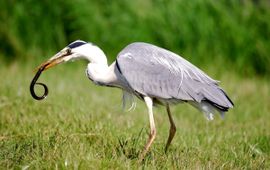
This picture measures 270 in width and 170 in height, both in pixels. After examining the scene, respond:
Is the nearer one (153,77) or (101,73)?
(153,77)

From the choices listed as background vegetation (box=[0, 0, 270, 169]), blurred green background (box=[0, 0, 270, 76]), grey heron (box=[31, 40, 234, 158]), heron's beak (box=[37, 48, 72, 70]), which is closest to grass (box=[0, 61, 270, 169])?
background vegetation (box=[0, 0, 270, 169])

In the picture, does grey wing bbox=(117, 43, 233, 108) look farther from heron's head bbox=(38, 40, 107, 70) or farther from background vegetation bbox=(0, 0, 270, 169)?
background vegetation bbox=(0, 0, 270, 169)

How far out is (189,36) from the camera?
1227cm

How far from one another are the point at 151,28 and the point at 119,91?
239 cm

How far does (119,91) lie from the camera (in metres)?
10.5

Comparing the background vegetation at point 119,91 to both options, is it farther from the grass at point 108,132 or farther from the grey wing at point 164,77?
the grey wing at point 164,77

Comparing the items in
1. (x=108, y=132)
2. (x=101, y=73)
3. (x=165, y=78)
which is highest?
(x=101, y=73)

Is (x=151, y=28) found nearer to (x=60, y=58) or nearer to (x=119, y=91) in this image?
(x=119, y=91)

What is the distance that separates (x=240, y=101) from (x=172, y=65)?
427 centimetres

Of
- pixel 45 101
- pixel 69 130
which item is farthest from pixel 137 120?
pixel 69 130

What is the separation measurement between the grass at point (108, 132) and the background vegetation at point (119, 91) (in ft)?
0.04

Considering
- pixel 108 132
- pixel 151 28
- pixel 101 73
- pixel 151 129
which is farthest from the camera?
pixel 151 28

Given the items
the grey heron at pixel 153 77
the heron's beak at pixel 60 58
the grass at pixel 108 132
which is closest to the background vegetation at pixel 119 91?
the grass at pixel 108 132

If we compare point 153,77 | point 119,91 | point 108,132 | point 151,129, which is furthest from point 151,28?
point 151,129
